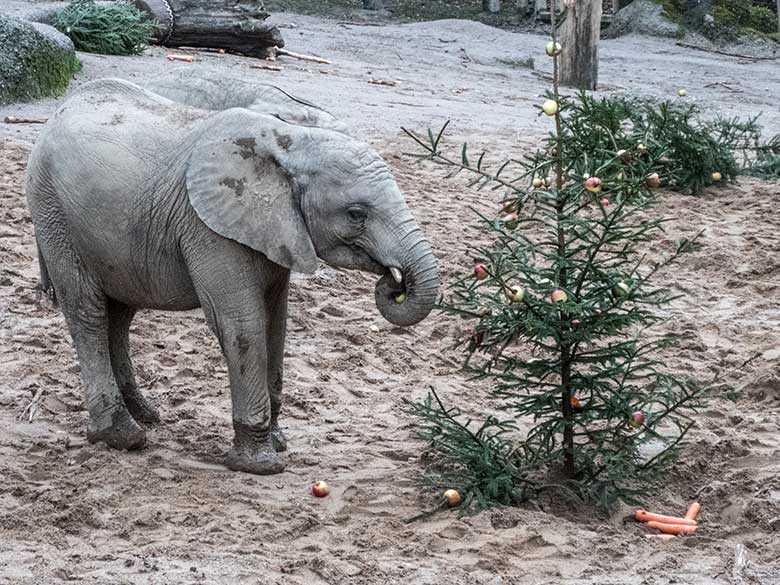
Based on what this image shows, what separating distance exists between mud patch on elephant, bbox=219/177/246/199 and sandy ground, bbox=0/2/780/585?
1.13 metres

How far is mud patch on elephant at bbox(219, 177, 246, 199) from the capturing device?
5172 mm

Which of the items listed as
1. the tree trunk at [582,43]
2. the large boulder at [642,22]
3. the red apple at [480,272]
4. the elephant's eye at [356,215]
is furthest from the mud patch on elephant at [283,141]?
the large boulder at [642,22]

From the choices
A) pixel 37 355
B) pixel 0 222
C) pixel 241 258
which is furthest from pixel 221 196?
pixel 0 222

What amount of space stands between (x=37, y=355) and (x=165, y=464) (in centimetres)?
151

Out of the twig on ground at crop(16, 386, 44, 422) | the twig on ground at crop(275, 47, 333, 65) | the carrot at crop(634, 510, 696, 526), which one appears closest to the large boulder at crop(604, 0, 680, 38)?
the twig on ground at crop(275, 47, 333, 65)

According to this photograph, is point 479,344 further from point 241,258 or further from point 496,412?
point 496,412

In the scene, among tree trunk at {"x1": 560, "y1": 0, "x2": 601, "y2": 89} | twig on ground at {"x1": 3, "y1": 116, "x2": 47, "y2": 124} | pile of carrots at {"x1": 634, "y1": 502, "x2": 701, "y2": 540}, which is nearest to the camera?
pile of carrots at {"x1": 634, "y1": 502, "x2": 701, "y2": 540}

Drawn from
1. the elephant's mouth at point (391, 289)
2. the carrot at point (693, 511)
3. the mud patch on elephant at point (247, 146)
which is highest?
the mud patch on elephant at point (247, 146)

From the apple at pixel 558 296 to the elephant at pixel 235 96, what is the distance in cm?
110

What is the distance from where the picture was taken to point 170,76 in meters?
5.92

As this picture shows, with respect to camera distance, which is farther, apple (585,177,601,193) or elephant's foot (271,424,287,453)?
elephant's foot (271,424,287,453)

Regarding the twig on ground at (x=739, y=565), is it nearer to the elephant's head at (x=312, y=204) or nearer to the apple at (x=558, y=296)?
the apple at (x=558, y=296)

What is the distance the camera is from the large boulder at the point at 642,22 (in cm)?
2223

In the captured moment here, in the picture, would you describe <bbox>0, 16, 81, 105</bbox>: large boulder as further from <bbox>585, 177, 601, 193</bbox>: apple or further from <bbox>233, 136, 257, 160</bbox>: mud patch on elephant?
<bbox>585, 177, 601, 193</bbox>: apple
